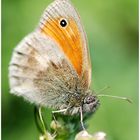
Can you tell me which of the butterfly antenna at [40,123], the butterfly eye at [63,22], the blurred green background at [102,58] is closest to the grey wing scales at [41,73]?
the butterfly eye at [63,22]

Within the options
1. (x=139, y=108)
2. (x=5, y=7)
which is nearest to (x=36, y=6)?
(x=5, y=7)

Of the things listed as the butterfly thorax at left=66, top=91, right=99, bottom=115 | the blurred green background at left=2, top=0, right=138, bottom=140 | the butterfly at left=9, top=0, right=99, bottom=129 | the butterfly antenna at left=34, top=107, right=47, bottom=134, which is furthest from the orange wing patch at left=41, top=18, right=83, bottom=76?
the blurred green background at left=2, top=0, right=138, bottom=140

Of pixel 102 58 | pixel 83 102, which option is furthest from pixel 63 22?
pixel 102 58

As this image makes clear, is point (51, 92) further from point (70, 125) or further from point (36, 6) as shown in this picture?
point (36, 6)

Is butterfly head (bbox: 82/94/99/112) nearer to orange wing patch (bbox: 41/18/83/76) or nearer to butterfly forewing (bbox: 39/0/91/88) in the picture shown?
butterfly forewing (bbox: 39/0/91/88)

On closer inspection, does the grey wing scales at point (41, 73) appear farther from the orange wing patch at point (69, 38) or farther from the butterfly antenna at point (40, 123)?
the butterfly antenna at point (40, 123)
